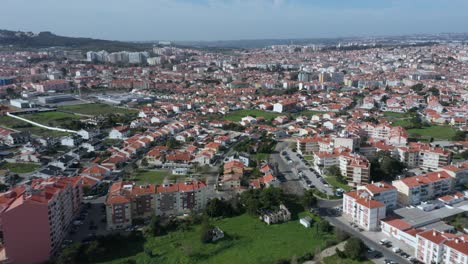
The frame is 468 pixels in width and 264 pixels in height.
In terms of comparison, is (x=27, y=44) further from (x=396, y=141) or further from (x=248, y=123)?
(x=396, y=141)

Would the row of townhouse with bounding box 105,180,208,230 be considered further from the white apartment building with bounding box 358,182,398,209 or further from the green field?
the green field

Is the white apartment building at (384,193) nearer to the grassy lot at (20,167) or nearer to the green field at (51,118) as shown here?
the grassy lot at (20,167)

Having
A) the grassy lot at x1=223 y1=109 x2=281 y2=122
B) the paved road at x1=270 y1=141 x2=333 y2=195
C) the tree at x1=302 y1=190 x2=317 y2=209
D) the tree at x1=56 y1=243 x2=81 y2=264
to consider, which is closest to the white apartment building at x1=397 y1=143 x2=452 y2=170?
the paved road at x1=270 y1=141 x2=333 y2=195

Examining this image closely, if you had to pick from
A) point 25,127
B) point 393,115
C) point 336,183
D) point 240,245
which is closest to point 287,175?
point 336,183

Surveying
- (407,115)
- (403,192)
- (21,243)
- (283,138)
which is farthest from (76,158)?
(407,115)

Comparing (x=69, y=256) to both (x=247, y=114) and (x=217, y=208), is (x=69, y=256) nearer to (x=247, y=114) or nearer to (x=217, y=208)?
(x=217, y=208)

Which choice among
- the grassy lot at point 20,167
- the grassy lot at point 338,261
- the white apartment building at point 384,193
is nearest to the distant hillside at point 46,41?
the grassy lot at point 20,167
